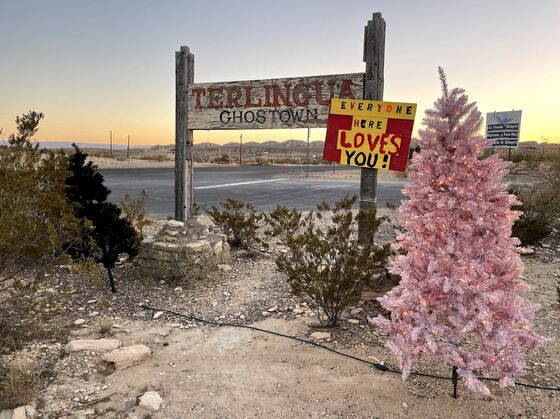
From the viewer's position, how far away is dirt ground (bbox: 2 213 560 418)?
3010mm

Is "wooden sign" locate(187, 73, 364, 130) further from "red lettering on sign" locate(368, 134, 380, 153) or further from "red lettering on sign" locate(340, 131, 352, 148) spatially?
"red lettering on sign" locate(368, 134, 380, 153)

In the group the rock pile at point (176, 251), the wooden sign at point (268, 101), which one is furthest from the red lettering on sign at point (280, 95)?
the rock pile at point (176, 251)

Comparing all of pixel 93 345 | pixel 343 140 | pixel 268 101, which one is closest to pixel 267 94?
pixel 268 101

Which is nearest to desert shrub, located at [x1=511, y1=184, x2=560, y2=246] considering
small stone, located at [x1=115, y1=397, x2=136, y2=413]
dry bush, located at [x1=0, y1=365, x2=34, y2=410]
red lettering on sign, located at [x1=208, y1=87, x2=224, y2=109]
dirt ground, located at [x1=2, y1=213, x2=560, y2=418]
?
dirt ground, located at [x1=2, y1=213, x2=560, y2=418]

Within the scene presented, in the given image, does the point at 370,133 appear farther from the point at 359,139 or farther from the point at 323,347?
the point at 323,347

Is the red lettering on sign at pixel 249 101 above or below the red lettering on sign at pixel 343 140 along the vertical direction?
above

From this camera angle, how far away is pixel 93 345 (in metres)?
3.85

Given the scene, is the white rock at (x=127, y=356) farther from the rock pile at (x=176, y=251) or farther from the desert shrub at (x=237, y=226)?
the desert shrub at (x=237, y=226)

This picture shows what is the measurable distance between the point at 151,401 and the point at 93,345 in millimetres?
1138

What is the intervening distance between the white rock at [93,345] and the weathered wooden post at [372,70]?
3.07 meters

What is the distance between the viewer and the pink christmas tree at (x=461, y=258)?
280 cm

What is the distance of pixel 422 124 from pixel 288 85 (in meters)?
3.72

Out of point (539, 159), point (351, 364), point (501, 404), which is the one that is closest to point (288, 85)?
point (351, 364)

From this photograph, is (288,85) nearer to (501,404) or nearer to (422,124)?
(422,124)
